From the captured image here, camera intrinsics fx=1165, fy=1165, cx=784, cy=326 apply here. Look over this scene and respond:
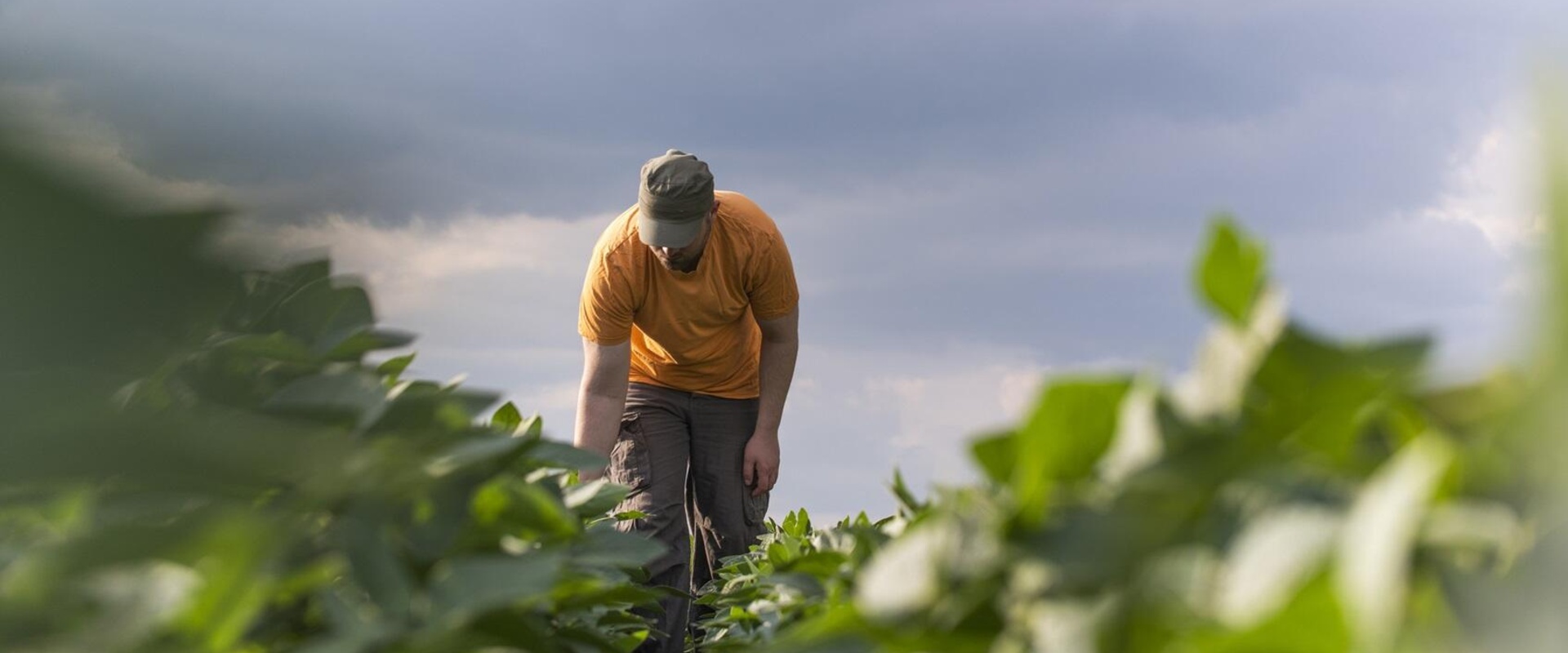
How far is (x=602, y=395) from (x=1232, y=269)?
5.15 meters

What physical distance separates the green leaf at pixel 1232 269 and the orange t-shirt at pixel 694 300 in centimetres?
503

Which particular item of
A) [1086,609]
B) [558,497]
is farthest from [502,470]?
[1086,609]

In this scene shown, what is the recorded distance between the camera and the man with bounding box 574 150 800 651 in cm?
552

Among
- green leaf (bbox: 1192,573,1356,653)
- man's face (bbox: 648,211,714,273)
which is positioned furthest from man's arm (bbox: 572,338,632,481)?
green leaf (bbox: 1192,573,1356,653)

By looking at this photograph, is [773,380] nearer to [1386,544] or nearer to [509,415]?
[509,415]

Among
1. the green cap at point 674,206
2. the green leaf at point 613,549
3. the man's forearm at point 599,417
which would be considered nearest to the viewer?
the green leaf at point 613,549

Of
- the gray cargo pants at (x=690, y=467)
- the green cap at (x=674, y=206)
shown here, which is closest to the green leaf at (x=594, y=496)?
the green cap at (x=674, y=206)

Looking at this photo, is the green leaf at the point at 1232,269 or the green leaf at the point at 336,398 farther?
the green leaf at the point at 336,398

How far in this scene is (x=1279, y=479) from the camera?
0.61 m

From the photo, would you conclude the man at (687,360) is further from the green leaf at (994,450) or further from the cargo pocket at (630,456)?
the green leaf at (994,450)

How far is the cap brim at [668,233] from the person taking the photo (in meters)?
5.34

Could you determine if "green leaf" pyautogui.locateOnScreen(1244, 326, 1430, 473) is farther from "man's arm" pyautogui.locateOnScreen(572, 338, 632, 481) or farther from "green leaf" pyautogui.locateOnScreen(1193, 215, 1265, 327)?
"man's arm" pyautogui.locateOnScreen(572, 338, 632, 481)

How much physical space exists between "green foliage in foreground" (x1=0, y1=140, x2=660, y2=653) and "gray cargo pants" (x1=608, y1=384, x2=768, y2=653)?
Answer: 4.57 meters

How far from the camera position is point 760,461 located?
6.12 meters
